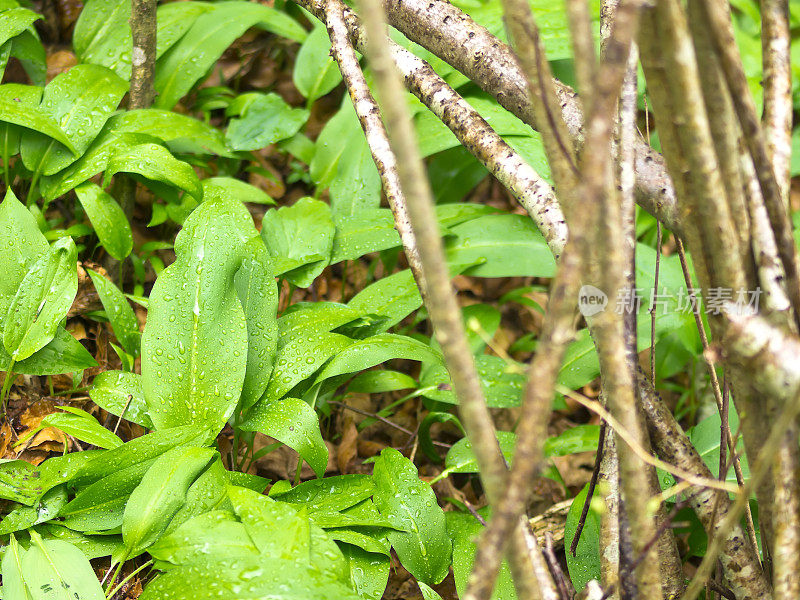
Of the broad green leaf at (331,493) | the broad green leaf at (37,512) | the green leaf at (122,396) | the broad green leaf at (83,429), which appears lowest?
the broad green leaf at (331,493)

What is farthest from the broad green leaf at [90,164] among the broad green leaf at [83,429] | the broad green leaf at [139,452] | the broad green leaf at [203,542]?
the broad green leaf at [203,542]

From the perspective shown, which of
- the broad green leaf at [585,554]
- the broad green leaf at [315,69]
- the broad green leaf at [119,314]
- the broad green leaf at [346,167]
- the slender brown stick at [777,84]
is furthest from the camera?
the broad green leaf at [315,69]

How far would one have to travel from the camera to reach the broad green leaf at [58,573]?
1293mm

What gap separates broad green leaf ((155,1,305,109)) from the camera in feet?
7.94

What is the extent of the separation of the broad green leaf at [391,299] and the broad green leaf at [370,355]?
8.4 inches

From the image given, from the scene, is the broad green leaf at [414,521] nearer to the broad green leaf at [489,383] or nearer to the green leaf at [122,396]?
the broad green leaf at [489,383]

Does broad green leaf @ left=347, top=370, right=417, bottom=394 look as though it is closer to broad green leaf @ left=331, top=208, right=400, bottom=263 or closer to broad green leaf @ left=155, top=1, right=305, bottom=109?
broad green leaf @ left=331, top=208, right=400, bottom=263

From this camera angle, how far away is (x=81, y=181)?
2025mm

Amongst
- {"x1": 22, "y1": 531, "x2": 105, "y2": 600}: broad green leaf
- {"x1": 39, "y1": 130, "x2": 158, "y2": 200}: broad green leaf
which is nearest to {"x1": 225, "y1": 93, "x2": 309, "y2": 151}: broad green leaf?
{"x1": 39, "y1": 130, "x2": 158, "y2": 200}: broad green leaf

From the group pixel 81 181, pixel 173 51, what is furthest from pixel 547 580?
pixel 173 51

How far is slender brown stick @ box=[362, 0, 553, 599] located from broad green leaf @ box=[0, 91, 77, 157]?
1.63 m

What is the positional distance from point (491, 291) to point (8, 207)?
1777mm

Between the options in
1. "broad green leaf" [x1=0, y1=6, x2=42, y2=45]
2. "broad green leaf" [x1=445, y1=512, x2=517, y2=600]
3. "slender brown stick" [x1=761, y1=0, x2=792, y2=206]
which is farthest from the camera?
"broad green leaf" [x1=0, y1=6, x2=42, y2=45]

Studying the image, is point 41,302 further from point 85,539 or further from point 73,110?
point 73,110
